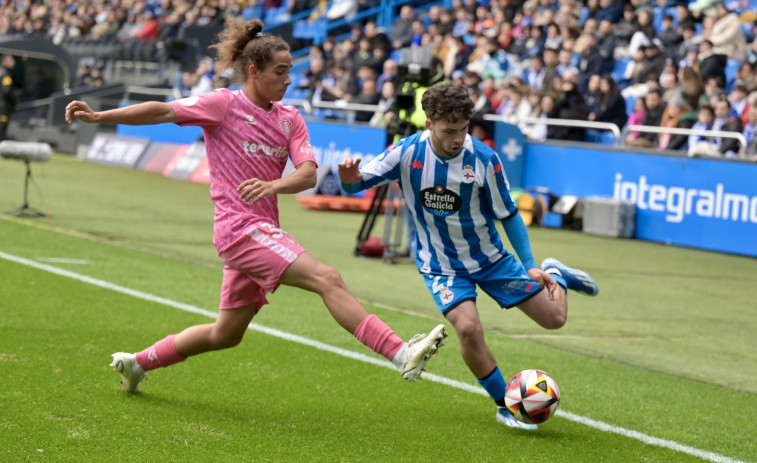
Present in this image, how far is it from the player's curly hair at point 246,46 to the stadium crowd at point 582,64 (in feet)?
23.0

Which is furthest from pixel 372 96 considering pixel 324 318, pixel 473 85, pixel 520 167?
pixel 324 318

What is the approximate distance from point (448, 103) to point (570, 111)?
13.1m

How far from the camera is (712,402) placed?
654cm

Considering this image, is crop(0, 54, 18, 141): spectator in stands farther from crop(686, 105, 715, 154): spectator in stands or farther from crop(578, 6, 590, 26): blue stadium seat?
crop(686, 105, 715, 154): spectator in stands

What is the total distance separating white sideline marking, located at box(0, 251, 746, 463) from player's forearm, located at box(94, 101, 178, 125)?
8.76 ft

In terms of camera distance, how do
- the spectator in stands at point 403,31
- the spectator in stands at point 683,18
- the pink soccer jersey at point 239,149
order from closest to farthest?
1. the pink soccer jersey at point 239,149
2. the spectator in stands at point 683,18
3. the spectator in stands at point 403,31

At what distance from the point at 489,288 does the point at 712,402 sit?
1.86 meters

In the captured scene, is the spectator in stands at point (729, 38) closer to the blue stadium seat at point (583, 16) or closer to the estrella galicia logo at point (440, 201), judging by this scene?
the blue stadium seat at point (583, 16)

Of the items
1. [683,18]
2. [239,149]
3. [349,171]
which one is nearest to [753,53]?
[683,18]

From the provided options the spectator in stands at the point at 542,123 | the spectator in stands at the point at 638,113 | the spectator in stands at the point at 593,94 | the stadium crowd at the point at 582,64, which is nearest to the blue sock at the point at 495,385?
the stadium crowd at the point at 582,64

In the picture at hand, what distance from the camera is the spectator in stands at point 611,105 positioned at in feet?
57.1

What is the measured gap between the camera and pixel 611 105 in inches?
687

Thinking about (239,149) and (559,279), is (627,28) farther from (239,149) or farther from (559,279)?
(239,149)

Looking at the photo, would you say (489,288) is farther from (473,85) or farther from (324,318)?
(473,85)
